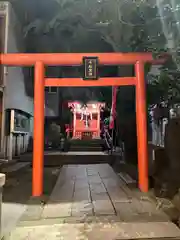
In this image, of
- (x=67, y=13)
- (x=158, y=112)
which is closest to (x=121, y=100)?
(x=158, y=112)

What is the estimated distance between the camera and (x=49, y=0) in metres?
6.10

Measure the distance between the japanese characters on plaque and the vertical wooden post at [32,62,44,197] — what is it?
789 mm

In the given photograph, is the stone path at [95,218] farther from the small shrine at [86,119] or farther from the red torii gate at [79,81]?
the small shrine at [86,119]

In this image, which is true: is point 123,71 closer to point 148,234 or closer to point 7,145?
point 7,145

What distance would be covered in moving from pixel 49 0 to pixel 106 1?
2736mm

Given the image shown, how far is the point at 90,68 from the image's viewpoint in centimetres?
427

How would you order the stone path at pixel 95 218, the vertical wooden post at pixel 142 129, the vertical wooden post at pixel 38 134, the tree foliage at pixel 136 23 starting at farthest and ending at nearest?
the vertical wooden post at pixel 142 129, the vertical wooden post at pixel 38 134, the tree foliage at pixel 136 23, the stone path at pixel 95 218

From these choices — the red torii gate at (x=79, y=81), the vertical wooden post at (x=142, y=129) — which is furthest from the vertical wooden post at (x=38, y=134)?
the vertical wooden post at (x=142, y=129)

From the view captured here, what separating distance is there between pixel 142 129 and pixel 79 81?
1.45 metres

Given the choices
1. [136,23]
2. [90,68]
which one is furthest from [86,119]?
[136,23]

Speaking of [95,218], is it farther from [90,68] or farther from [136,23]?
[136,23]

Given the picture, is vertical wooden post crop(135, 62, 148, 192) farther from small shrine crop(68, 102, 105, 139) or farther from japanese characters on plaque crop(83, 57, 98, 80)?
small shrine crop(68, 102, 105, 139)

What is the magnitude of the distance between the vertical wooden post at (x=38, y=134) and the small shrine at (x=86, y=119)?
12253 mm

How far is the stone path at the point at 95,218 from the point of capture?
2.41 metres
